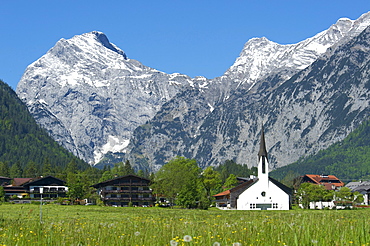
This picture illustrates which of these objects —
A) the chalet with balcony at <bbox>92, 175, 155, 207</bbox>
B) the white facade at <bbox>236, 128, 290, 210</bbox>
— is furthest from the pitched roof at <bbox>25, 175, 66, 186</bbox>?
the white facade at <bbox>236, 128, 290, 210</bbox>

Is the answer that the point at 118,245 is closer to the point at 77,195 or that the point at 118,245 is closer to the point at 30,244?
the point at 30,244

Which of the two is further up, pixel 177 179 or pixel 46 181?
pixel 46 181

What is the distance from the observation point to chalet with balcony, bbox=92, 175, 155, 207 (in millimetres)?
164250

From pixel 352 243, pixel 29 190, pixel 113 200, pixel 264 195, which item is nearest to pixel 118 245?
pixel 352 243

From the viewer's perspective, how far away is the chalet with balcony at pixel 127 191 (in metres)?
164

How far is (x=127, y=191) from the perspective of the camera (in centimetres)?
16600

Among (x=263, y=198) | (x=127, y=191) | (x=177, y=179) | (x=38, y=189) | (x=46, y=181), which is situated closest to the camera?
(x=263, y=198)

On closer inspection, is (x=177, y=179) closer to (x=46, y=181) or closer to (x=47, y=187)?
(x=47, y=187)

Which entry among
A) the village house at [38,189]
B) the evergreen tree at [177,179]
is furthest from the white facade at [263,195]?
the village house at [38,189]

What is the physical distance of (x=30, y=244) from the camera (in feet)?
62.2

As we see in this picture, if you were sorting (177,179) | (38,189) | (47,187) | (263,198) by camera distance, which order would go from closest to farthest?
1. (263,198)
2. (177,179)
3. (47,187)
4. (38,189)

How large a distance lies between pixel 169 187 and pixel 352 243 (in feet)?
418

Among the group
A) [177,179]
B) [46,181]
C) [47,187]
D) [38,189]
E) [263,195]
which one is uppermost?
[46,181]

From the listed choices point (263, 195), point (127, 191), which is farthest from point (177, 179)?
point (127, 191)
